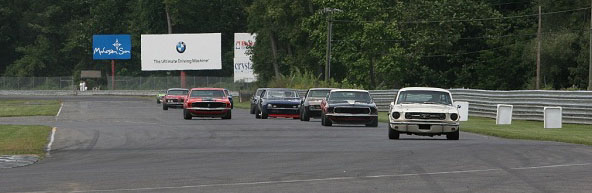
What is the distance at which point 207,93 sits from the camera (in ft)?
145

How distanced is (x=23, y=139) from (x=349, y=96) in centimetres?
1217

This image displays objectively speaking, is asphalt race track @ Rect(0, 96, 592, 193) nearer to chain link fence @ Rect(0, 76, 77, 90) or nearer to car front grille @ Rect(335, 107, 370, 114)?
car front grille @ Rect(335, 107, 370, 114)

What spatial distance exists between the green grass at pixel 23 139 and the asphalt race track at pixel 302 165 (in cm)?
61

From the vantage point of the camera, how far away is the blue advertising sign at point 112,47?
11569 centimetres

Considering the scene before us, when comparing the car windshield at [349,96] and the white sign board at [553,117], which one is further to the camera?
the car windshield at [349,96]

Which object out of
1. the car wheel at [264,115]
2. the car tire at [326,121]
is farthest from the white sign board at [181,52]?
the car tire at [326,121]

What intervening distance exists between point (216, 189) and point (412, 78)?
7411cm

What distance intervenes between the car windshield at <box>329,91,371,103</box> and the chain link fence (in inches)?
3587

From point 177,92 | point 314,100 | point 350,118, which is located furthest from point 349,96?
point 177,92

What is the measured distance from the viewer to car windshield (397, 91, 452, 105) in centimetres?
2755

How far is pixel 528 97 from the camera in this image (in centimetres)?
4294

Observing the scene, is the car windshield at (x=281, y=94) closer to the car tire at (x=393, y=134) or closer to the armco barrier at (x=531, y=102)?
the armco barrier at (x=531, y=102)

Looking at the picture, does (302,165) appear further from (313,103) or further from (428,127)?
(313,103)

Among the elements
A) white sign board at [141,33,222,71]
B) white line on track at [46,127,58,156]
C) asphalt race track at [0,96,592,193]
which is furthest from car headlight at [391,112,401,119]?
white sign board at [141,33,222,71]
